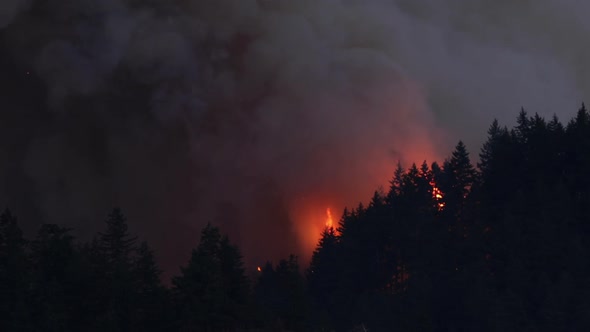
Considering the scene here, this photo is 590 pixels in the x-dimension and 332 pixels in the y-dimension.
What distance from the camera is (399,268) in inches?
3292

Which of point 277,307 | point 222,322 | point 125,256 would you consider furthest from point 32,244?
point 277,307

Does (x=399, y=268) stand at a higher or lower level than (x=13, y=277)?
higher

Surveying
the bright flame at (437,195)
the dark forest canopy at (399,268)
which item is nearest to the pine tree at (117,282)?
the dark forest canopy at (399,268)

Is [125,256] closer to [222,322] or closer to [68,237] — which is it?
[68,237]

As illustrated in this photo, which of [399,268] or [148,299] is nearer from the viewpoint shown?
[148,299]

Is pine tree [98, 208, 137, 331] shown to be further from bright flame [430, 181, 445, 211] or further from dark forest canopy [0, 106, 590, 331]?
bright flame [430, 181, 445, 211]

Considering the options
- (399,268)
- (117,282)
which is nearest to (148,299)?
(117,282)

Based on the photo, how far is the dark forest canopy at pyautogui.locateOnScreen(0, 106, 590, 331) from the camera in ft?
169

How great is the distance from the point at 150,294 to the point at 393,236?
32594mm

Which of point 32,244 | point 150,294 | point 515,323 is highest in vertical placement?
point 32,244

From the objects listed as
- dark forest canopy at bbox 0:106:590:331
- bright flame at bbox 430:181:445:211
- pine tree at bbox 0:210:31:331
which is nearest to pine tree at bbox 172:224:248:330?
dark forest canopy at bbox 0:106:590:331

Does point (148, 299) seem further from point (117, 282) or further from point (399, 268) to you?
point (399, 268)

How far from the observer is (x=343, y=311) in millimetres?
78188

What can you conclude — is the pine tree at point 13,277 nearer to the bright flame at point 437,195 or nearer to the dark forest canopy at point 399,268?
the dark forest canopy at point 399,268
